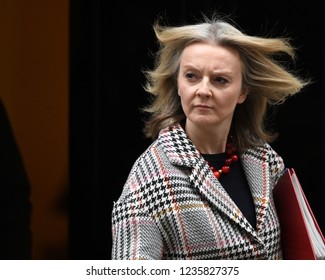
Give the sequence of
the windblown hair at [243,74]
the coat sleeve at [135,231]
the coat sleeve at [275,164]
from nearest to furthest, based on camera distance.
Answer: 1. the coat sleeve at [135,231]
2. the windblown hair at [243,74]
3. the coat sleeve at [275,164]

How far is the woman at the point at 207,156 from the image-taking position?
1.55 meters

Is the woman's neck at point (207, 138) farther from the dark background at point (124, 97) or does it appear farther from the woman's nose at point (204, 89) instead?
the dark background at point (124, 97)

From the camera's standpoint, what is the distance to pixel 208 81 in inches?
63.3

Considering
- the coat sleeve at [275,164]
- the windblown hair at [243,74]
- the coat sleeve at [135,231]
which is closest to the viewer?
the coat sleeve at [135,231]

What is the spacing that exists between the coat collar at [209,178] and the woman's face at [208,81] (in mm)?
69

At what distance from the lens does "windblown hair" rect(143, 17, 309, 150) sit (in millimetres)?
1646

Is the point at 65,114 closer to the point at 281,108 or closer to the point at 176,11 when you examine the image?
the point at 176,11

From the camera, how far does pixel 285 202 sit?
1.69 meters

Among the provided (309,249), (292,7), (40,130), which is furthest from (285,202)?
(40,130)

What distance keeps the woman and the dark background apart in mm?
105

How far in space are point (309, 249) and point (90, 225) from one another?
2.12ft

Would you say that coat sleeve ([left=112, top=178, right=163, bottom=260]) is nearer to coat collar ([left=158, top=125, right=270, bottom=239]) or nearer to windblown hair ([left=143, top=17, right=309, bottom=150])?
coat collar ([left=158, top=125, right=270, bottom=239])

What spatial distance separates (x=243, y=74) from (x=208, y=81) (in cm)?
13

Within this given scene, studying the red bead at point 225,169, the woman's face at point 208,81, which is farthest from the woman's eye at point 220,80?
the red bead at point 225,169
